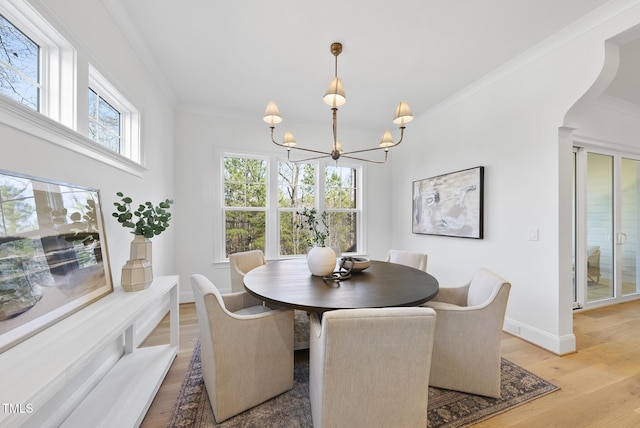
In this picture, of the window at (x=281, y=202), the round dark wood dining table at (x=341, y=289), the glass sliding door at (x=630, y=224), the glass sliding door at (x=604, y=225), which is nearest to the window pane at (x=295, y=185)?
the window at (x=281, y=202)

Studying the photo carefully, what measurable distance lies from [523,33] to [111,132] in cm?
360

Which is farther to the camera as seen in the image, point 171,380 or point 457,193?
point 457,193

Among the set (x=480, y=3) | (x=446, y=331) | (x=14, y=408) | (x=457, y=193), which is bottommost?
(x=446, y=331)

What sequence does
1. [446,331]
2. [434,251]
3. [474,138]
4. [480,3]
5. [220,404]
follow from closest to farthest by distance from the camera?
[220,404] < [446,331] < [480,3] < [474,138] < [434,251]

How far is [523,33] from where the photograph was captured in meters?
2.16

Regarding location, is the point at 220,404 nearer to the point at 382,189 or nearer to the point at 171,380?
the point at 171,380

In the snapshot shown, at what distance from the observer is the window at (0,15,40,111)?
3.91ft

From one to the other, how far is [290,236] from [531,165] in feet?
10.2

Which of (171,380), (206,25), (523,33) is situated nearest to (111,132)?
(206,25)

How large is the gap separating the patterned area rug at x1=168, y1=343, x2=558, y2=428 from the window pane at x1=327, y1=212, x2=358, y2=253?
103 inches

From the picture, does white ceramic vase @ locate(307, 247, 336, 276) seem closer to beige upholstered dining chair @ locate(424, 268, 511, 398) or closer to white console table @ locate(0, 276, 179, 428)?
beige upholstered dining chair @ locate(424, 268, 511, 398)

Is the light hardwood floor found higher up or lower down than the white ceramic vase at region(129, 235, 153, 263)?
lower down

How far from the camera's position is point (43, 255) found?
46.6 inches

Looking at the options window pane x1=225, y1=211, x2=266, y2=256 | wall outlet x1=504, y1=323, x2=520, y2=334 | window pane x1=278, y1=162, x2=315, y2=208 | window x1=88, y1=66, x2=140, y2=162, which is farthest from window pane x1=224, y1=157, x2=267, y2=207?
wall outlet x1=504, y1=323, x2=520, y2=334
